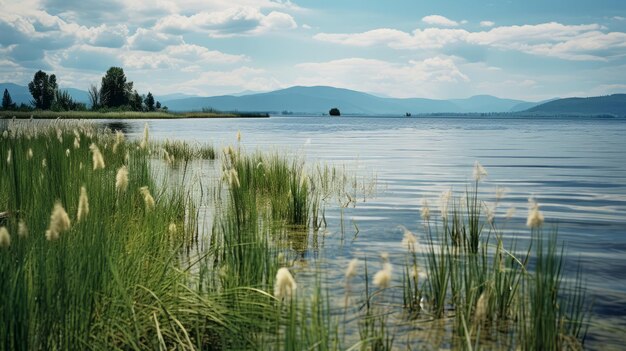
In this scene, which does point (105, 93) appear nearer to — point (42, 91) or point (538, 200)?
point (42, 91)

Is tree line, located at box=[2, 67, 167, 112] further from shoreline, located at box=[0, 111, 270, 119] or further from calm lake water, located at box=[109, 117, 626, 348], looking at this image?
calm lake water, located at box=[109, 117, 626, 348]

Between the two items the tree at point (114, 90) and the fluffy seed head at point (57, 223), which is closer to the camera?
the fluffy seed head at point (57, 223)

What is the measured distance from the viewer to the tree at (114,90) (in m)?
126

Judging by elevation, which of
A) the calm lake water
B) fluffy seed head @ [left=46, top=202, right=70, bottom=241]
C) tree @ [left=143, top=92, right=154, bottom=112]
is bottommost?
the calm lake water

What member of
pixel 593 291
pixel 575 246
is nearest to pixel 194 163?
pixel 575 246

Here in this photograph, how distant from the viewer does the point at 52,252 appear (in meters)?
4.23

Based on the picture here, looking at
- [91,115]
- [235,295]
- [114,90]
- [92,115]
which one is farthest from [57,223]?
[114,90]

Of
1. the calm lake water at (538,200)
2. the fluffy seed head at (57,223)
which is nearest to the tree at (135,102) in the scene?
the calm lake water at (538,200)

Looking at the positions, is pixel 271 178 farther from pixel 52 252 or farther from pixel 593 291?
pixel 52 252

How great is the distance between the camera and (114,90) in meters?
127

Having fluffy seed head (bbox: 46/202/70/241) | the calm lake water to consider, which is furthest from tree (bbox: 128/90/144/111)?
fluffy seed head (bbox: 46/202/70/241)

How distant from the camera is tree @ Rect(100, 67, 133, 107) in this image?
126438 millimetres

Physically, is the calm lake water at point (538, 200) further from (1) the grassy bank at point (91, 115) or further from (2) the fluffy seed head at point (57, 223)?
(1) the grassy bank at point (91, 115)

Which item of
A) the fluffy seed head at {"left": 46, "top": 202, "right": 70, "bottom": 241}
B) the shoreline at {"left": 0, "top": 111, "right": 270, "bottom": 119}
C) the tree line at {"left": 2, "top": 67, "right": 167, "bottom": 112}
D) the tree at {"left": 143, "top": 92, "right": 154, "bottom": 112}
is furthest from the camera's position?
the tree at {"left": 143, "top": 92, "right": 154, "bottom": 112}
